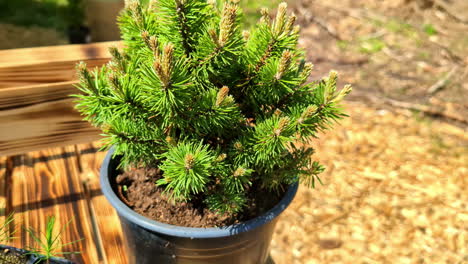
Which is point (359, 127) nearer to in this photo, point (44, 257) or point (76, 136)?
point (76, 136)

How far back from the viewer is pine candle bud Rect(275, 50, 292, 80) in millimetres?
1148

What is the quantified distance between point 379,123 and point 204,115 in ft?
8.16

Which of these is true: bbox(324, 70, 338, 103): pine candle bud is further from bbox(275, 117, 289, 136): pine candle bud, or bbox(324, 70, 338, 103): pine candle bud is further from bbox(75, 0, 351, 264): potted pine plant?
bbox(275, 117, 289, 136): pine candle bud

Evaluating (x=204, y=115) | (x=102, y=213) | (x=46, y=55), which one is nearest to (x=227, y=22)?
(x=204, y=115)

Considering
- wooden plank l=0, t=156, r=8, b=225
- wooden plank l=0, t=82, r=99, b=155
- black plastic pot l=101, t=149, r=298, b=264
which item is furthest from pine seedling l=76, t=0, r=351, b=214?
wooden plank l=0, t=156, r=8, b=225

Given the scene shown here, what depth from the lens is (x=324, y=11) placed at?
4.96 metres

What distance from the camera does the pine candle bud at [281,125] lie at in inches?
46.7

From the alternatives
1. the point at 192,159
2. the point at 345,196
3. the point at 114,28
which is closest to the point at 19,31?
the point at 114,28

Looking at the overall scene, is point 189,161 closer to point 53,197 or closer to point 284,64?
point 284,64

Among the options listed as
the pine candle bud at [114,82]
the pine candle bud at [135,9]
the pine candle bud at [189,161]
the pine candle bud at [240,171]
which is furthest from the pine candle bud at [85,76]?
the pine candle bud at [240,171]

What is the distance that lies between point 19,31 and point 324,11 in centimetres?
365

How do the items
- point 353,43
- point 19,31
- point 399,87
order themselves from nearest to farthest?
point 399,87 → point 353,43 → point 19,31

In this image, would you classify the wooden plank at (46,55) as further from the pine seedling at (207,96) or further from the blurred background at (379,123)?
the blurred background at (379,123)

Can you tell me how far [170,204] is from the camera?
1.51 metres
